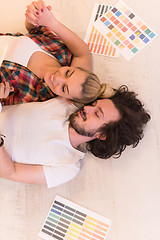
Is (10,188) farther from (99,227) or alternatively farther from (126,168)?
(126,168)

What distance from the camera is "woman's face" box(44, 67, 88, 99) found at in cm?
118

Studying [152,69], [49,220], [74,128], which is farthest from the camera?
[152,69]

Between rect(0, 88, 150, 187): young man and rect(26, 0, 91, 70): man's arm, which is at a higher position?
rect(26, 0, 91, 70): man's arm

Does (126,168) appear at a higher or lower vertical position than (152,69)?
lower

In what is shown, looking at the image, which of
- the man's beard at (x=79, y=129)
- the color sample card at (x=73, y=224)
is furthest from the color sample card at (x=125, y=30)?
the color sample card at (x=73, y=224)

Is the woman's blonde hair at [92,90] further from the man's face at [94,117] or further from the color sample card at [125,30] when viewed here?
the color sample card at [125,30]

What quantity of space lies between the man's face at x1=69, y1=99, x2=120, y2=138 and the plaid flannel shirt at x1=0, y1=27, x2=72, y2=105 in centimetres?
25

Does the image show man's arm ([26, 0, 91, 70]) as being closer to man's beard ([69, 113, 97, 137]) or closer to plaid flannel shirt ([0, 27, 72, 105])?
plaid flannel shirt ([0, 27, 72, 105])

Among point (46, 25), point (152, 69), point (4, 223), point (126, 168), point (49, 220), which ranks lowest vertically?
point (4, 223)

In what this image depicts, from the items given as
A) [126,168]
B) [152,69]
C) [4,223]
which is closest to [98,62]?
[152,69]

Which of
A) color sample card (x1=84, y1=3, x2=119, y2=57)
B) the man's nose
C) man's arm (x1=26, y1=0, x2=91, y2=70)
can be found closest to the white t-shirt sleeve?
the man's nose

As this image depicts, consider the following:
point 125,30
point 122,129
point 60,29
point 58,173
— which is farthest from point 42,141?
point 125,30

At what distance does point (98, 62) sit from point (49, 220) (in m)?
0.95

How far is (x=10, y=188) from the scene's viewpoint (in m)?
1.39
